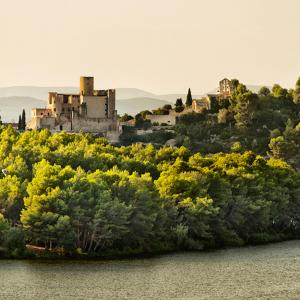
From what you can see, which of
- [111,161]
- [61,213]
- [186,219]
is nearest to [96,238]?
[61,213]

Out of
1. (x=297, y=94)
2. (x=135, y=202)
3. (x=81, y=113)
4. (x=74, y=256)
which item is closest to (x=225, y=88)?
(x=297, y=94)

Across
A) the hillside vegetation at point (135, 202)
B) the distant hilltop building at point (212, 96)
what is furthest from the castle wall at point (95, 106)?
the hillside vegetation at point (135, 202)

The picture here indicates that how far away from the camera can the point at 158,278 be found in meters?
73.9

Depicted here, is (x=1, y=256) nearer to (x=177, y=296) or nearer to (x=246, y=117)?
(x=177, y=296)

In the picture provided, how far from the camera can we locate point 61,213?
83375 millimetres

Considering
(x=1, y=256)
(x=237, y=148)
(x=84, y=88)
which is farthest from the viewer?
(x=84, y=88)

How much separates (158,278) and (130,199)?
16.7 m

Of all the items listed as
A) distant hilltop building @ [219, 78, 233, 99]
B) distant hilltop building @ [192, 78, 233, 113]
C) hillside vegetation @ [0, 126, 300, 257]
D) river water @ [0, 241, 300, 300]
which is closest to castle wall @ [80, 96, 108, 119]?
distant hilltop building @ [192, 78, 233, 113]

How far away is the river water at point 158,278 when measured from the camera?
67.8 metres

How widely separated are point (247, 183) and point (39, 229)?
3189 centimetres

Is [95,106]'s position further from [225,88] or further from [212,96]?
[225,88]

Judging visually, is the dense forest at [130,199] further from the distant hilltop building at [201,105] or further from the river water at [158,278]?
the distant hilltop building at [201,105]

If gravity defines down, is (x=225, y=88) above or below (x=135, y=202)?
above

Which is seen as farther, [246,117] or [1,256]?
[246,117]
